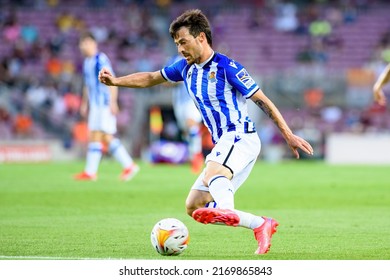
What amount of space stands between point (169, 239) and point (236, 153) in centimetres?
96

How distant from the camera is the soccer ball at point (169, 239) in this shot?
335 inches

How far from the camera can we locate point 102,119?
17812 mm

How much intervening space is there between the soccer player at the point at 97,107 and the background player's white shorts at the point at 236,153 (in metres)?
8.57

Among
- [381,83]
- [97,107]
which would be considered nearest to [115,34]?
[97,107]

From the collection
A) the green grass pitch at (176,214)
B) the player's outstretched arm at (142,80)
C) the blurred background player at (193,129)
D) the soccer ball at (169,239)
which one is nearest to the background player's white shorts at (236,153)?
the soccer ball at (169,239)

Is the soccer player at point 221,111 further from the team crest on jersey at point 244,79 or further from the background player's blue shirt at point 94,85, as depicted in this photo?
the background player's blue shirt at point 94,85

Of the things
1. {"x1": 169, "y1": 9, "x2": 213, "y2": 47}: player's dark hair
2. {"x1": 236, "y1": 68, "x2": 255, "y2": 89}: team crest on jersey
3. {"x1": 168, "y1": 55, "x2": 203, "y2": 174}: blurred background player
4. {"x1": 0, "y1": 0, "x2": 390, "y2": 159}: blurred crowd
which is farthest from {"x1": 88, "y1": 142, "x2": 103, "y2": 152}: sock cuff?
{"x1": 0, "y1": 0, "x2": 390, "y2": 159}: blurred crowd

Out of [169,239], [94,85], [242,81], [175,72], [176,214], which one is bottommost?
[176,214]

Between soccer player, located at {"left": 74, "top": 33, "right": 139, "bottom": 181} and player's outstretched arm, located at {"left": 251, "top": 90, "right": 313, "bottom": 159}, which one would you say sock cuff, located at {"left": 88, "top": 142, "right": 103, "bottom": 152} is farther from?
player's outstretched arm, located at {"left": 251, "top": 90, "right": 313, "bottom": 159}

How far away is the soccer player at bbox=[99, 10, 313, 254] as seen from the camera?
28.0 feet

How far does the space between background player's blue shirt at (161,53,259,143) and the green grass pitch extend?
1.15 m

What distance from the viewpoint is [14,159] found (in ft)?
89.7

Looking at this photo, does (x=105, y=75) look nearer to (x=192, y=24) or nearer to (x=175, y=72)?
(x=175, y=72)
